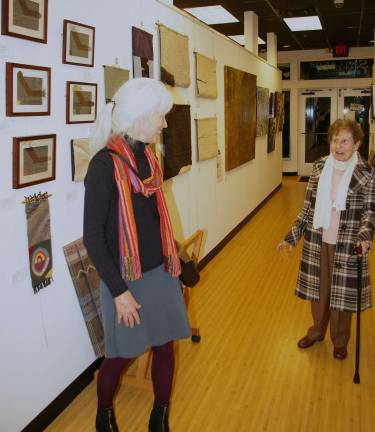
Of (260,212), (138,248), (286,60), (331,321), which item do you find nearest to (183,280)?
(138,248)

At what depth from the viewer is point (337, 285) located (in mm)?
2719

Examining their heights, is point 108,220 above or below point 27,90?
below

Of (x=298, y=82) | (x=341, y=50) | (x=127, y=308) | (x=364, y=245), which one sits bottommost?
(x=127, y=308)

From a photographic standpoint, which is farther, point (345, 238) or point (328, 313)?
point (328, 313)

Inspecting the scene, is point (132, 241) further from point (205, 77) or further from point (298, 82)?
point (298, 82)

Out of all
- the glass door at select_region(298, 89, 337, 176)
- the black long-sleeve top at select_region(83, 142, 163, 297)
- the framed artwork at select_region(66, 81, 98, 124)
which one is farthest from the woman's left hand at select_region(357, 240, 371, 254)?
the glass door at select_region(298, 89, 337, 176)

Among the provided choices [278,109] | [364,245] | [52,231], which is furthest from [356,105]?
[52,231]

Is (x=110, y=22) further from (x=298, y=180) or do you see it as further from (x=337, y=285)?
(x=298, y=180)

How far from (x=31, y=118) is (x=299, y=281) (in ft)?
5.80

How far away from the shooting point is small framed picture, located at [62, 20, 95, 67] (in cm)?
229

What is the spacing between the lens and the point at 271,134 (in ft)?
26.3

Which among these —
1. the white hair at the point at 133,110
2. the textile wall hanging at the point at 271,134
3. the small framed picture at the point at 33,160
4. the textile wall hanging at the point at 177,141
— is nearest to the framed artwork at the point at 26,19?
the small framed picture at the point at 33,160

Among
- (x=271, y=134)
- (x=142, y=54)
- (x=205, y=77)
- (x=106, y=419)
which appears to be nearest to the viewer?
(x=106, y=419)

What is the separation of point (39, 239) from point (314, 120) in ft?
32.2
